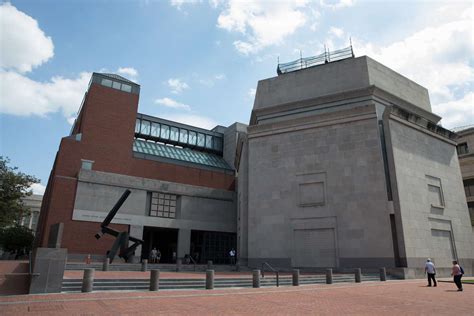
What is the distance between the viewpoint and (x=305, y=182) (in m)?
28.4

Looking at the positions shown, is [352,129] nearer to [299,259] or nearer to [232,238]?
[299,259]

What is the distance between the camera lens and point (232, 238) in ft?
141

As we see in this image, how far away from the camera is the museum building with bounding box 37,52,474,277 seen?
2595 cm

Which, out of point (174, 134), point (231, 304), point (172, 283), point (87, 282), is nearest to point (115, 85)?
point (174, 134)

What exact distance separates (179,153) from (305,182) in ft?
81.9

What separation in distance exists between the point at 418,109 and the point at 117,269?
1236 inches

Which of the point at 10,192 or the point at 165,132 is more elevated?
the point at 165,132

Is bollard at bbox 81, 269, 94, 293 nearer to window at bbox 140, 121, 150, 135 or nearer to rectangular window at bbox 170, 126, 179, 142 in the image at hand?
window at bbox 140, 121, 150, 135

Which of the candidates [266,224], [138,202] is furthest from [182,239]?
[266,224]

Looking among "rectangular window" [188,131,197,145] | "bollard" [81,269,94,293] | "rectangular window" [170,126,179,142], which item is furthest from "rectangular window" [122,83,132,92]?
"bollard" [81,269,94,293]

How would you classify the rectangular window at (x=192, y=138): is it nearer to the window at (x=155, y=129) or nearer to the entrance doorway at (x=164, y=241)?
the window at (x=155, y=129)

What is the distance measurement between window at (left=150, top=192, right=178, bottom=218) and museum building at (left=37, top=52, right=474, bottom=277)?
0.12 m

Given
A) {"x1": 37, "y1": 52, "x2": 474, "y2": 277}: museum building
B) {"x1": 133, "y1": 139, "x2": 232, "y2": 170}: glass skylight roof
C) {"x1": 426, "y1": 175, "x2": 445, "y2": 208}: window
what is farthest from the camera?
{"x1": 133, "y1": 139, "x2": 232, "y2": 170}: glass skylight roof

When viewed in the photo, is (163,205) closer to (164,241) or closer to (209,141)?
(164,241)
